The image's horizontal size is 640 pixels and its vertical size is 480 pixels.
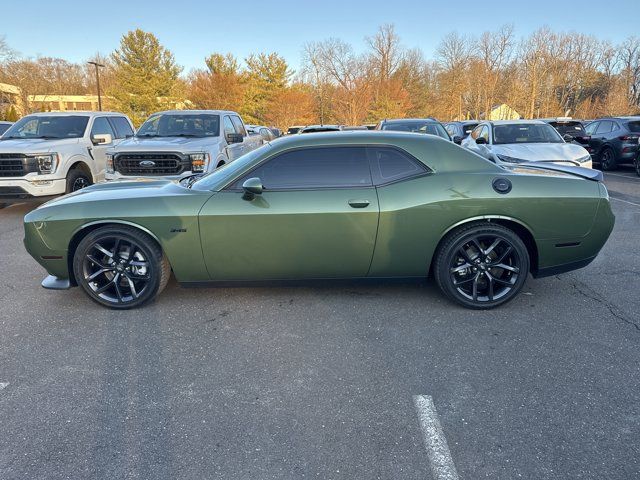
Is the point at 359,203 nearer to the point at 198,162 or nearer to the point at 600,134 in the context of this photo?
the point at 198,162

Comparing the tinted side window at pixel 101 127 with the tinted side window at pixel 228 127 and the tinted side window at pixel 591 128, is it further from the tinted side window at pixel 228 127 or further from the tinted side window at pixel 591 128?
the tinted side window at pixel 591 128

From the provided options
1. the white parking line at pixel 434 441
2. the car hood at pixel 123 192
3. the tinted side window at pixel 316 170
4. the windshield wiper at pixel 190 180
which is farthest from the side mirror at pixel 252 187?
the white parking line at pixel 434 441

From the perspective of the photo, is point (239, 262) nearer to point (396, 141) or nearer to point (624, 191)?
point (396, 141)

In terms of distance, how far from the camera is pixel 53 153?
7969 millimetres

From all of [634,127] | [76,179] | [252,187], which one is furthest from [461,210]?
[634,127]

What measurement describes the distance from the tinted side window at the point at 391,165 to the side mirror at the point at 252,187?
38.4 inches

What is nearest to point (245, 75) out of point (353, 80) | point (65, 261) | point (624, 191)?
point (353, 80)

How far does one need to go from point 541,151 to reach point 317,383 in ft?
25.8

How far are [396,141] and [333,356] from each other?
6.37ft

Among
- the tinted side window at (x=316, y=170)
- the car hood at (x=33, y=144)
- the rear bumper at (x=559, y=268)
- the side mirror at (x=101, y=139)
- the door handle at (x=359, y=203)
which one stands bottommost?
the rear bumper at (x=559, y=268)

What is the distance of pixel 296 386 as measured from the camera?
278 centimetres

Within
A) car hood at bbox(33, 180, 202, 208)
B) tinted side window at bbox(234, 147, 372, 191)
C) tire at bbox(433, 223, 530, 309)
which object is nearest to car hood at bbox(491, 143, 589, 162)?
tire at bbox(433, 223, 530, 309)

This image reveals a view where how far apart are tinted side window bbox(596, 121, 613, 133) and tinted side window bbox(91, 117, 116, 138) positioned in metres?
14.3

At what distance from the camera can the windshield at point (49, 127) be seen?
29.2 ft
